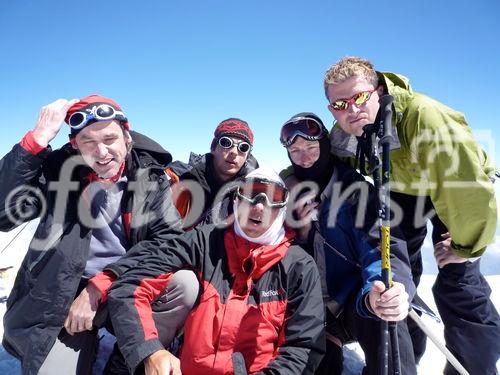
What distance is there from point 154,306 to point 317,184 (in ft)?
7.11

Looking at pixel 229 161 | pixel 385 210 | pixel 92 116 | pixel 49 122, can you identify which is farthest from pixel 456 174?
pixel 49 122

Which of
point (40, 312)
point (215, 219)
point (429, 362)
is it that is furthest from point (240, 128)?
point (429, 362)

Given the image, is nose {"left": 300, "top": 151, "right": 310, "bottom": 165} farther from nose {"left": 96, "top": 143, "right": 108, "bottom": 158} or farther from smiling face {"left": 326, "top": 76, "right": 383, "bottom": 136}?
nose {"left": 96, "top": 143, "right": 108, "bottom": 158}

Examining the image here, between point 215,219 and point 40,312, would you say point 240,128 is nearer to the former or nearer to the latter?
point 215,219

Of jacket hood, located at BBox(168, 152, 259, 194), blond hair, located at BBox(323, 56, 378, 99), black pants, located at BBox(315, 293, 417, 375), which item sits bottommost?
black pants, located at BBox(315, 293, 417, 375)

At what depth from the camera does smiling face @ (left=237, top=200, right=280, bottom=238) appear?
2918mm

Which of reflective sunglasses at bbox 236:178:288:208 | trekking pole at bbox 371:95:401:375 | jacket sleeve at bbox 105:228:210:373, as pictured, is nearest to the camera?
jacket sleeve at bbox 105:228:210:373

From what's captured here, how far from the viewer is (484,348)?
3160 mm

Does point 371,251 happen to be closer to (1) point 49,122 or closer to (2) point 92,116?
(2) point 92,116

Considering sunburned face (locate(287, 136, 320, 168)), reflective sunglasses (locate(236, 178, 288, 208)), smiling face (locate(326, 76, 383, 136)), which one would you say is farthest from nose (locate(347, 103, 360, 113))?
reflective sunglasses (locate(236, 178, 288, 208))

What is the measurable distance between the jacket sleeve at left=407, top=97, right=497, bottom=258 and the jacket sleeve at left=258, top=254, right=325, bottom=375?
4.44ft

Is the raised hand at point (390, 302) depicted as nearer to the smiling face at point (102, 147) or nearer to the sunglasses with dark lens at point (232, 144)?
the smiling face at point (102, 147)

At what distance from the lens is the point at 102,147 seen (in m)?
2.89

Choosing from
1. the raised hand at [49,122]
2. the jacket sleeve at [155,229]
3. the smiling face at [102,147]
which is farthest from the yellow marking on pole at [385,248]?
the raised hand at [49,122]
